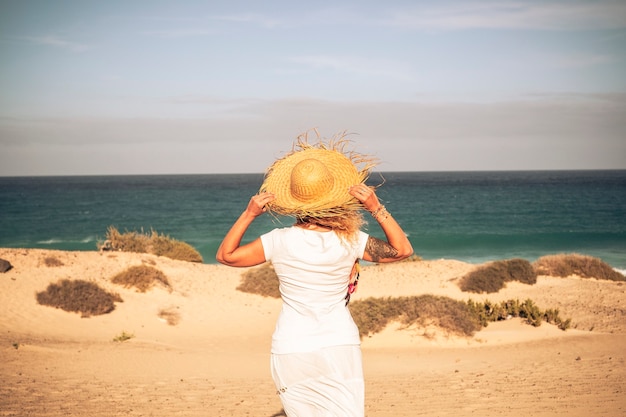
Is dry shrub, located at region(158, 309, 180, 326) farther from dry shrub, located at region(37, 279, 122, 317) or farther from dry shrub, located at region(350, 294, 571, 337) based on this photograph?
dry shrub, located at region(350, 294, 571, 337)

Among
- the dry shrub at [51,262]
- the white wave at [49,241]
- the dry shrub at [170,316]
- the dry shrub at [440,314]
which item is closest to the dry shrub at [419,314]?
the dry shrub at [440,314]

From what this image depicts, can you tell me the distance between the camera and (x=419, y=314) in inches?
522

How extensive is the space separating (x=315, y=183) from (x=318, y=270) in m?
0.50

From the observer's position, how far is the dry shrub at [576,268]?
20.5 metres

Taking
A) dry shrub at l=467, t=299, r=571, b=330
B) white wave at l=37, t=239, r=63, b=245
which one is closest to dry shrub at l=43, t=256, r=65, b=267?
dry shrub at l=467, t=299, r=571, b=330

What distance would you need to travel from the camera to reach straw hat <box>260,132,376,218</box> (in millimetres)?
3359

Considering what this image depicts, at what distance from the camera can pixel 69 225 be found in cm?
5056

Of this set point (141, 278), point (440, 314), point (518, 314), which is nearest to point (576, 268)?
point (518, 314)

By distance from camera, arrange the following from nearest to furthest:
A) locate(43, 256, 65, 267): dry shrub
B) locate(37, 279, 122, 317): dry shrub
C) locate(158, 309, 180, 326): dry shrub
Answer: locate(37, 279, 122, 317): dry shrub → locate(158, 309, 180, 326): dry shrub → locate(43, 256, 65, 267): dry shrub

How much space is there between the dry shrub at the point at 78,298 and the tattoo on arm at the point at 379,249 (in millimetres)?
13521

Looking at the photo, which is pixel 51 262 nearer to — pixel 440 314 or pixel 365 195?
pixel 440 314

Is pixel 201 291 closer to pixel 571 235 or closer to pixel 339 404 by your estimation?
pixel 339 404

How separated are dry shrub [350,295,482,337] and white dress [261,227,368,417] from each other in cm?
970

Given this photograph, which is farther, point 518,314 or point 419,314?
point 518,314
